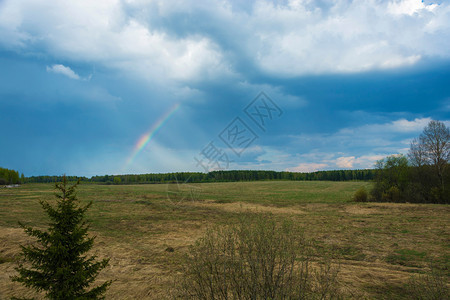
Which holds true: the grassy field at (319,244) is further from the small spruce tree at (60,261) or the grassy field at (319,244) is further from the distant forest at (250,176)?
the distant forest at (250,176)

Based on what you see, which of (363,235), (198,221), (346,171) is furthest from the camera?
(346,171)

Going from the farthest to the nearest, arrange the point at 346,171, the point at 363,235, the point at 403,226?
1. the point at 346,171
2. the point at 403,226
3. the point at 363,235

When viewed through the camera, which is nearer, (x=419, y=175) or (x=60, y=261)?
(x=60, y=261)

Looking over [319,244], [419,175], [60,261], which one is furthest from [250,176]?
[60,261]

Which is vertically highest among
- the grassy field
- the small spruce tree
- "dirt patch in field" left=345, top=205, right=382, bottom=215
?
the small spruce tree

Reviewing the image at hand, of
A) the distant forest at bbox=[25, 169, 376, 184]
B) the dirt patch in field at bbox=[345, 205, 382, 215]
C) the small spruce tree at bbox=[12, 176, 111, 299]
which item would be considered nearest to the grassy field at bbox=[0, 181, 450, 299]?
the dirt patch in field at bbox=[345, 205, 382, 215]

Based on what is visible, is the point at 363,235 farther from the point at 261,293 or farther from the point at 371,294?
the point at 261,293

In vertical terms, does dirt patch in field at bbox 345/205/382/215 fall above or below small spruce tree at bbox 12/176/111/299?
below

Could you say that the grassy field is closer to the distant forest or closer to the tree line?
the tree line

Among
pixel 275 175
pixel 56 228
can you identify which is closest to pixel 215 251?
pixel 56 228

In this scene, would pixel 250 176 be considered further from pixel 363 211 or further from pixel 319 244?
pixel 319 244

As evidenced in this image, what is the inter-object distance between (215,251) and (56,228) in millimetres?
3114

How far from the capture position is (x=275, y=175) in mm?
142500

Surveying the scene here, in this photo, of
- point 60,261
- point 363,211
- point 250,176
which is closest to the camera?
Result: point 60,261
